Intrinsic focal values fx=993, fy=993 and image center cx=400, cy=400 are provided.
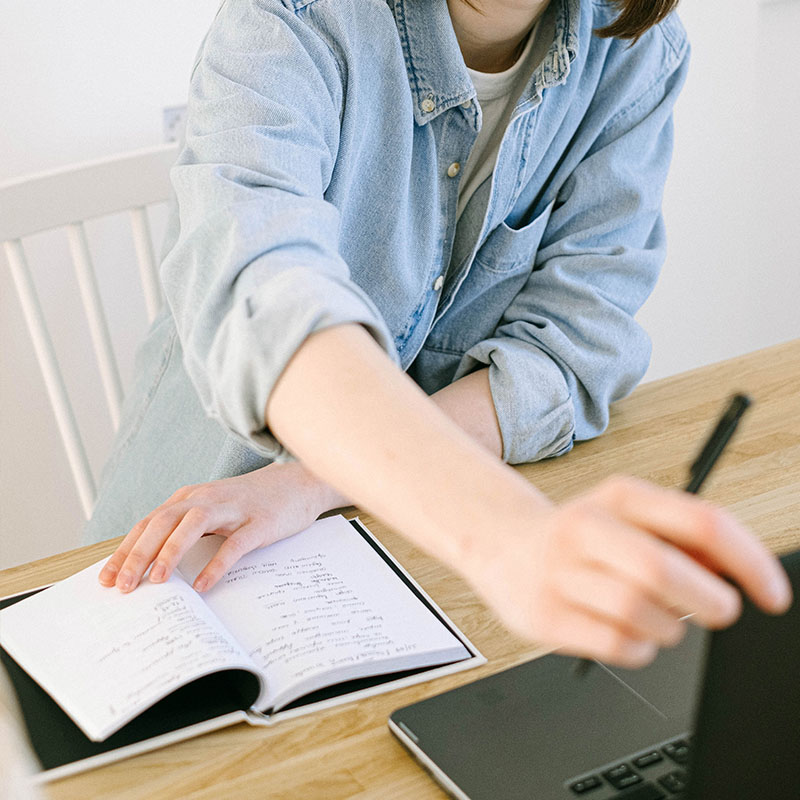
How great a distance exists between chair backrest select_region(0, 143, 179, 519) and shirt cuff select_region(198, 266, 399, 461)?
72 centimetres

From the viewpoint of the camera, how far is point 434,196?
909mm

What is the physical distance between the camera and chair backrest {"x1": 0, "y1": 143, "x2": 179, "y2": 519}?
1152 millimetres

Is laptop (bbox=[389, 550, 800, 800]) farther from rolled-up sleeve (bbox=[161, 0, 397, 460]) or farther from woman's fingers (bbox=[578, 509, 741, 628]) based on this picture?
rolled-up sleeve (bbox=[161, 0, 397, 460])

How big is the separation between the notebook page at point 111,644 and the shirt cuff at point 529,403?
0.35 metres

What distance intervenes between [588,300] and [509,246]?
94mm

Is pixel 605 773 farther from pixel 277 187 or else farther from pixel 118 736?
pixel 277 187

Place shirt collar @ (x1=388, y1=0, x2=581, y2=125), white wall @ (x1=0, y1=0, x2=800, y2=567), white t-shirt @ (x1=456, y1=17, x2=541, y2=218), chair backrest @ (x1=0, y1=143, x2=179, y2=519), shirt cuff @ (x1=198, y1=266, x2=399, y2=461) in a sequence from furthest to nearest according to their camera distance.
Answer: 1. white wall @ (x1=0, y1=0, x2=800, y2=567)
2. chair backrest @ (x1=0, y1=143, x2=179, y2=519)
3. white t-shirt @ (x1=456, y1=17, x2=541, y2=218)
4. shirt collar @ (x1=388, y1=0, x2=581, y2=125)
5. shirt cuff @ (x1=198, y1=266, x2=399, y2=461)

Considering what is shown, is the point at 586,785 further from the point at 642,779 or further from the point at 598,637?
the point at 598,637

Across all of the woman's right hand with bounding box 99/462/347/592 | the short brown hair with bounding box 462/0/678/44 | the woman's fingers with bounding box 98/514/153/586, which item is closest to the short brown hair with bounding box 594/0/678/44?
the short brown hair with bounding box 462/0/678/44

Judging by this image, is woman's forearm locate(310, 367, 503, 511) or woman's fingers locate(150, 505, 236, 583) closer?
woman's fingers locate(150, 505, 236, 583)

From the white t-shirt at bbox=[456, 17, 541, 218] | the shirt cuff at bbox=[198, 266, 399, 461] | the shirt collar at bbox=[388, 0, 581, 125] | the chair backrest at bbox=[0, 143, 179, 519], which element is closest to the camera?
the shirt cuff at bbox=[198, 266, 399, 461]

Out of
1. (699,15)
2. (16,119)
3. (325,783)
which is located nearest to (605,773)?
(325,783)

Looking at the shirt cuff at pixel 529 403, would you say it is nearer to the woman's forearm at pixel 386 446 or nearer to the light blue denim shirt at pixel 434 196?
the light blue denim shirt at pixel 434 196

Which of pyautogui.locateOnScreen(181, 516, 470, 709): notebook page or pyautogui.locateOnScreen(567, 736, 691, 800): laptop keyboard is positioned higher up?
pyautogui.locateOnScreen(181, 516, 470, 709): notebook page
